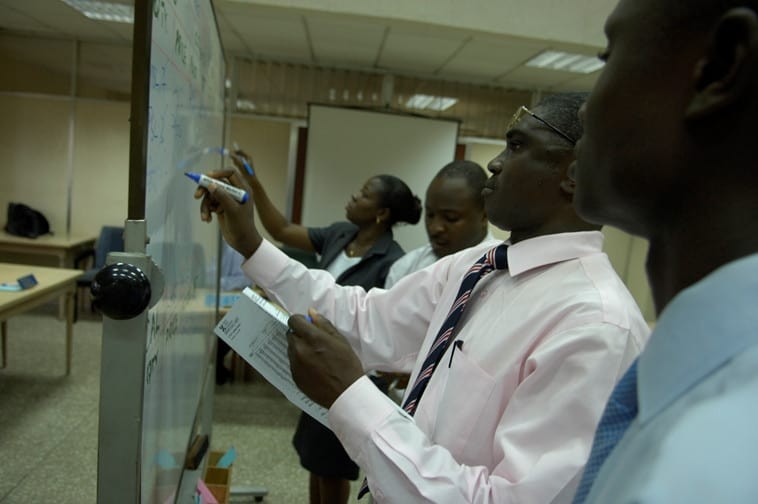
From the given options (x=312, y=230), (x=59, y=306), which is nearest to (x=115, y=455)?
(x=312, y=230)

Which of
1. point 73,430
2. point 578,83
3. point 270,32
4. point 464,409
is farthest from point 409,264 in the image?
point 578,83

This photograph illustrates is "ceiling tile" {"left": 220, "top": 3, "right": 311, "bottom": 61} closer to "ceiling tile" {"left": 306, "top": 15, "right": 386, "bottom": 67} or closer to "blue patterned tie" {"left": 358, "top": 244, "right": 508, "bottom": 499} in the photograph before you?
"ceiling tile" {"left": 306, "top": 15, "right": 386, "bottom": 67}

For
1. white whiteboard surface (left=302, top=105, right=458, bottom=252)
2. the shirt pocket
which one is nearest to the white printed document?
the shirt pocket

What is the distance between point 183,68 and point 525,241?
2.24 ft

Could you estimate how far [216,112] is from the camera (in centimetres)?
154

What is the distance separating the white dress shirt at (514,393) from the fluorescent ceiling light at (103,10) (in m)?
3.97

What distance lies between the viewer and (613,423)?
1.25 ft

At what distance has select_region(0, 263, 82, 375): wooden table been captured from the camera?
2582 millimetres

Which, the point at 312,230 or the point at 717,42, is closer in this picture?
the point at 717,42

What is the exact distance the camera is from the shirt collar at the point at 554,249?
0.84 m

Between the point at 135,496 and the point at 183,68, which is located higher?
the point at 183,68

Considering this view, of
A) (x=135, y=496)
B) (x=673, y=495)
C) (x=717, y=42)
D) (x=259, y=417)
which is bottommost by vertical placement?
(x=259, y=417)

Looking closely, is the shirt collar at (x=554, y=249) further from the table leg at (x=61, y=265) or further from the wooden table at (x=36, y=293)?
the table leg at (x=61, y=265)

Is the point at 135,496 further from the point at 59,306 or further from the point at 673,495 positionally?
the point at 59,306
